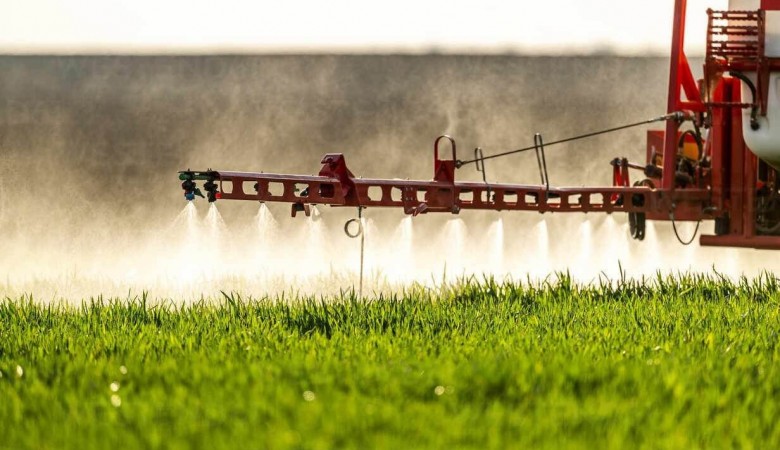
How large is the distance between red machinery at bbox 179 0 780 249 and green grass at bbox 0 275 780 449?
29.5 inches

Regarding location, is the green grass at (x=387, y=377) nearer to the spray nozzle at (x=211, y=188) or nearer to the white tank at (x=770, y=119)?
the spray nozzle at (x=211, y=188)

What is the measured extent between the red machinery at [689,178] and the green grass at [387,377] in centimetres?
75

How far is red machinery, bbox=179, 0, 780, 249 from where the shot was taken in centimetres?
833

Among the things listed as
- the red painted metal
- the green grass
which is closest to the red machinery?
the red painted metal

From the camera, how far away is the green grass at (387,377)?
456 cm

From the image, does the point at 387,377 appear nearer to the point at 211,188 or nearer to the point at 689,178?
the point at 211,188

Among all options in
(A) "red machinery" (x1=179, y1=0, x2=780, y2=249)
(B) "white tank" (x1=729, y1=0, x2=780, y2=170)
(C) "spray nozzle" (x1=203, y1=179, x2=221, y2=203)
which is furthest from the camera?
(B) "white tank" (x1=729, y1=0, x2=780, y2=170)

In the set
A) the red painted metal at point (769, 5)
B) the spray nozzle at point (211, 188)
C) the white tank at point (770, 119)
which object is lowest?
the spray nozzle at point (211, 188)

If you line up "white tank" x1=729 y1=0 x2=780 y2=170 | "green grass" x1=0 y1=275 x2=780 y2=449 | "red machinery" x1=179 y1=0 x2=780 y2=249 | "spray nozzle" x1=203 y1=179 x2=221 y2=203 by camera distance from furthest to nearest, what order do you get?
"white tank" x1=729 y1=0 x2=780 y2=170 → "red machinery" x1=179 y1=0 x2=780 y2=249 → "spray nozzle" x1=203 y1=179 x2=221 y2=203 → "green grass" x1=0 y1=275 x2=780 y2=449

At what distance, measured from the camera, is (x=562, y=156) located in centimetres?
1202

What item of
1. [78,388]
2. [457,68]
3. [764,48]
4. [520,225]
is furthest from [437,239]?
[78,388]

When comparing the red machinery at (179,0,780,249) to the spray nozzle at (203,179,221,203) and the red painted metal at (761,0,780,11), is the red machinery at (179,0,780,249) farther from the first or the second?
the spray nozzle at (203,179,221,203)

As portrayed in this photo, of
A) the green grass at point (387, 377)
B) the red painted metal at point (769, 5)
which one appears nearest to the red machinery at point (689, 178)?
the red painted metal at point (769, 5)

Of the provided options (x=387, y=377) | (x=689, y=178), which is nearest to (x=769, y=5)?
(x=689, y=178)
